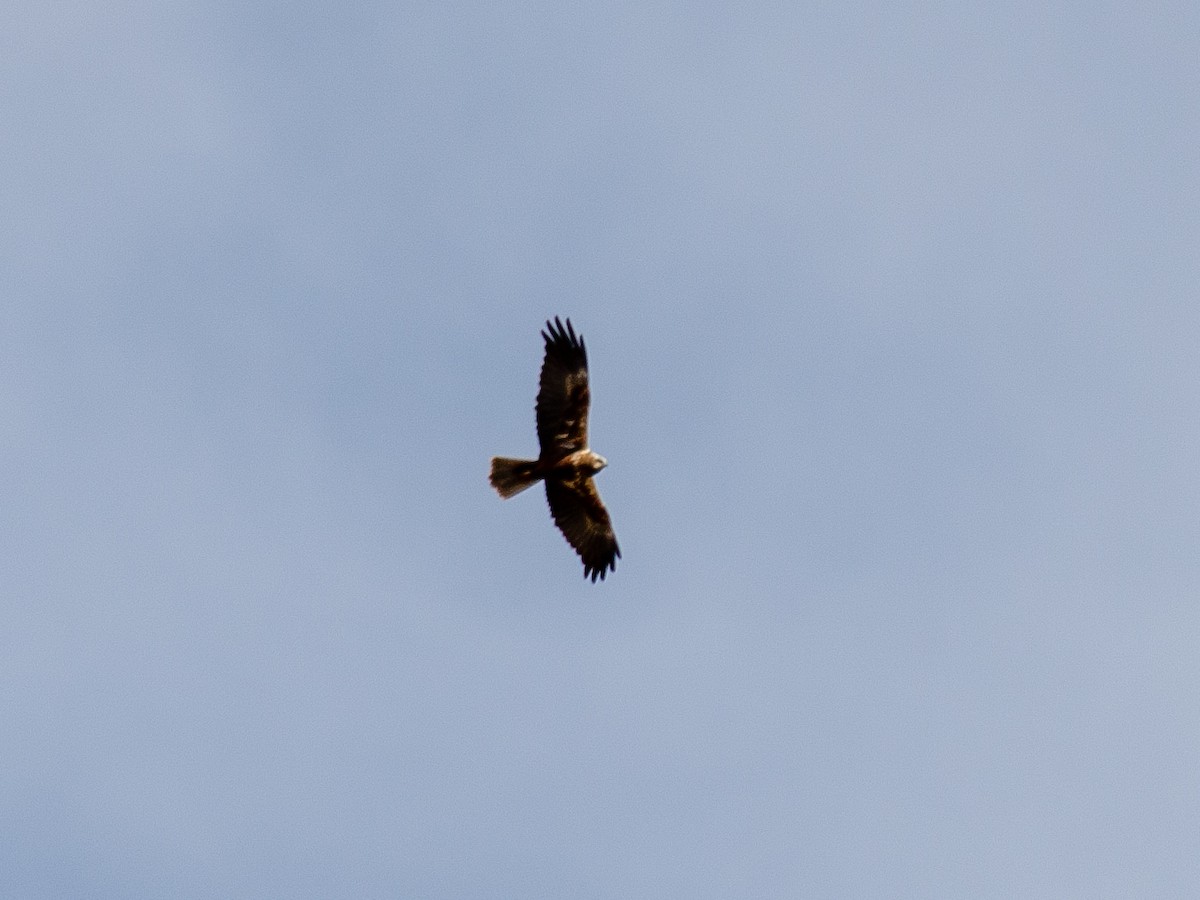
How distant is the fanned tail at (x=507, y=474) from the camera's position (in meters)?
32.1

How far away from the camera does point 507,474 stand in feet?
106

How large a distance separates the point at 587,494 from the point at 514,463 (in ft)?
4.54

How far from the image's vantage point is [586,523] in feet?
110

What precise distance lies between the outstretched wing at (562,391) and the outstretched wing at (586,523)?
936 mm

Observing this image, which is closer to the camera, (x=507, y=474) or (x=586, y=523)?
(x=507, y=474)

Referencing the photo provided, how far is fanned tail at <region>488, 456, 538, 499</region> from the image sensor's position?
32.1 meters

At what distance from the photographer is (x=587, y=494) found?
33000 millimetres

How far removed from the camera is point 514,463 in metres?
32.2

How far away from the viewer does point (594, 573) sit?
33719mm

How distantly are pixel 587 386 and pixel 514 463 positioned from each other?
1.49m

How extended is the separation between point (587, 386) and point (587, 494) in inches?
69.5

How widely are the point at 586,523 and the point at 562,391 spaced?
2385 mm

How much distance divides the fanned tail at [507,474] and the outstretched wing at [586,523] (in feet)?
1.97

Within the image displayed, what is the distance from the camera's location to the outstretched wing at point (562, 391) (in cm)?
3206
